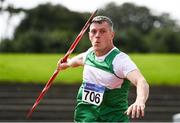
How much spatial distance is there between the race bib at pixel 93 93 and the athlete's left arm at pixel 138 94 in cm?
31

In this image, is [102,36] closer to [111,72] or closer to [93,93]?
[111,72]

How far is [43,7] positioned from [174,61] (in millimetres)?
28891

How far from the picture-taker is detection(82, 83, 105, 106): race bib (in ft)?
15.9

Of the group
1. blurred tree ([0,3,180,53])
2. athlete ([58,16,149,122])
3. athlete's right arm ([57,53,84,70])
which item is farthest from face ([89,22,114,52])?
blurred tree ([0,3,180,53])

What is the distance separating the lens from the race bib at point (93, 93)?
4.84 m

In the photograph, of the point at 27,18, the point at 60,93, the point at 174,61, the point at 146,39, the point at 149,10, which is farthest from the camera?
the point at 149,10

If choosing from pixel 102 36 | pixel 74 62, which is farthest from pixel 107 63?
pixel 74 62

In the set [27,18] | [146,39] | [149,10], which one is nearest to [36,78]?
[146,39]

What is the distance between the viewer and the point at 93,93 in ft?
Result: 15.8

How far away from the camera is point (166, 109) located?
13.0m

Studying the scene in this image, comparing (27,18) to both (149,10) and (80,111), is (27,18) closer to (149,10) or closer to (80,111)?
(149,10)

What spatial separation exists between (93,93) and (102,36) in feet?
1.26

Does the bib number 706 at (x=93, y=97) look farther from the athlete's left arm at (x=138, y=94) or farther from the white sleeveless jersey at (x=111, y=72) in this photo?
the athlete's left arm at (x=138, y=94)

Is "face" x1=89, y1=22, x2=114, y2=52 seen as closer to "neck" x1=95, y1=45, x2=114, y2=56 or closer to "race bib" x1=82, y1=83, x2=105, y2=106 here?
"neck" x1=95, y1=45, x2=114, y2=56
